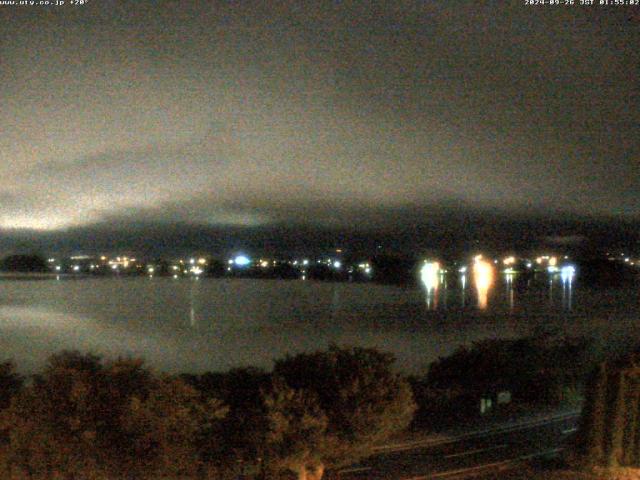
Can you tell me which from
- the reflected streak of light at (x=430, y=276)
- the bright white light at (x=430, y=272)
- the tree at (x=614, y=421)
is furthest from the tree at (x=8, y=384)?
the bright white light at (x=430, y=272)

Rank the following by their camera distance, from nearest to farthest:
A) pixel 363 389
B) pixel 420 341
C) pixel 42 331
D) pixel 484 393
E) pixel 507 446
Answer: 1. pixel 363 389
2. pixel 507 446
3. pixel 484 393
4. pixel 420 341
5. pixel 42 331

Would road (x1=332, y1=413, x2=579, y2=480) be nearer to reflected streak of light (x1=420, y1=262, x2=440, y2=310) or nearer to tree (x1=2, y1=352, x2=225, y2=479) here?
tree (x1=2, y1=352, x2=225, y2=479)

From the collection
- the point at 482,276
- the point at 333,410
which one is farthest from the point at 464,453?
the point at 482,276

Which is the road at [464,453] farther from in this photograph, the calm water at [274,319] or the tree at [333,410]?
the calm water at [274,319]

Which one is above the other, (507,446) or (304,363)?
(304,363)

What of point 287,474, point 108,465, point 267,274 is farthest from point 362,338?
point 267,274

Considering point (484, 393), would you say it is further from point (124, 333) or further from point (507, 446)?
point (124, 333)

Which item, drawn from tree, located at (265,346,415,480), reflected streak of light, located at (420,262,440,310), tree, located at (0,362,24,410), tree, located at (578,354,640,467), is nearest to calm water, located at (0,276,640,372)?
reflected streak of light, located at (420,262,440,310)
